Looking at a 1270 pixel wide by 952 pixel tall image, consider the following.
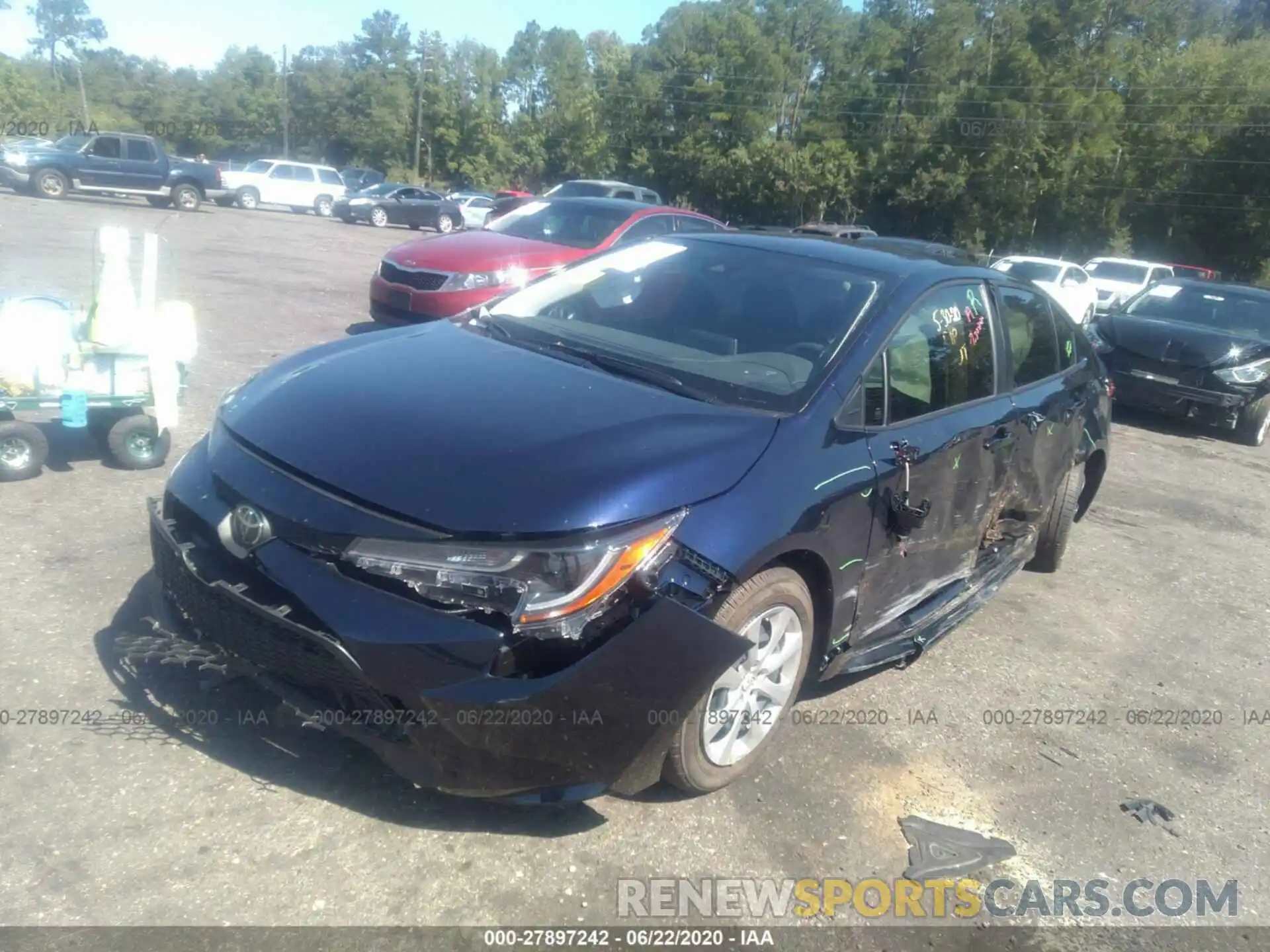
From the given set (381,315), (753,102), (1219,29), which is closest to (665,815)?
(381,315)

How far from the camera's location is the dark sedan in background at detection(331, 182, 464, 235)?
30.9m

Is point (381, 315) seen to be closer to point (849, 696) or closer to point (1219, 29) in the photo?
point (849, 696)

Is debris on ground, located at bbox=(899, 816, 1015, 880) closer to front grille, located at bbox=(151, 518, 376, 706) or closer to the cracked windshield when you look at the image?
the cracked windshield

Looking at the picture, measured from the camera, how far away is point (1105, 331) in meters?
10.8

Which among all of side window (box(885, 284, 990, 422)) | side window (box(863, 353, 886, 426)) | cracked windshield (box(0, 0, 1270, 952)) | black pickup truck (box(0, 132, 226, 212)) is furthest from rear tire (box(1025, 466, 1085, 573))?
black pickup truck (box(0, 132, 226, 212))

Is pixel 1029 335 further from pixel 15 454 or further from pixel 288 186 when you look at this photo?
pixel 288 186

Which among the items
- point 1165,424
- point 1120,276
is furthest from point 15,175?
point 1120,276

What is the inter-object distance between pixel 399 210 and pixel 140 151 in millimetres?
7990

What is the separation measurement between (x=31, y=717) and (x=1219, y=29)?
77.0 m

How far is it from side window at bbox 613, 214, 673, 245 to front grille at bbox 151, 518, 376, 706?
763 cm

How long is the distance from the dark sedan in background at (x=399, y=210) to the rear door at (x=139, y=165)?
677 centimetres

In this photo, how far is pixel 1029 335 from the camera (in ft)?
15.8

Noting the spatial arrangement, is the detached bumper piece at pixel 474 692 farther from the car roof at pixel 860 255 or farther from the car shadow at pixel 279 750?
the car roof at pixel 860 255

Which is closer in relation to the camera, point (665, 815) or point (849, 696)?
point (665, 815)
